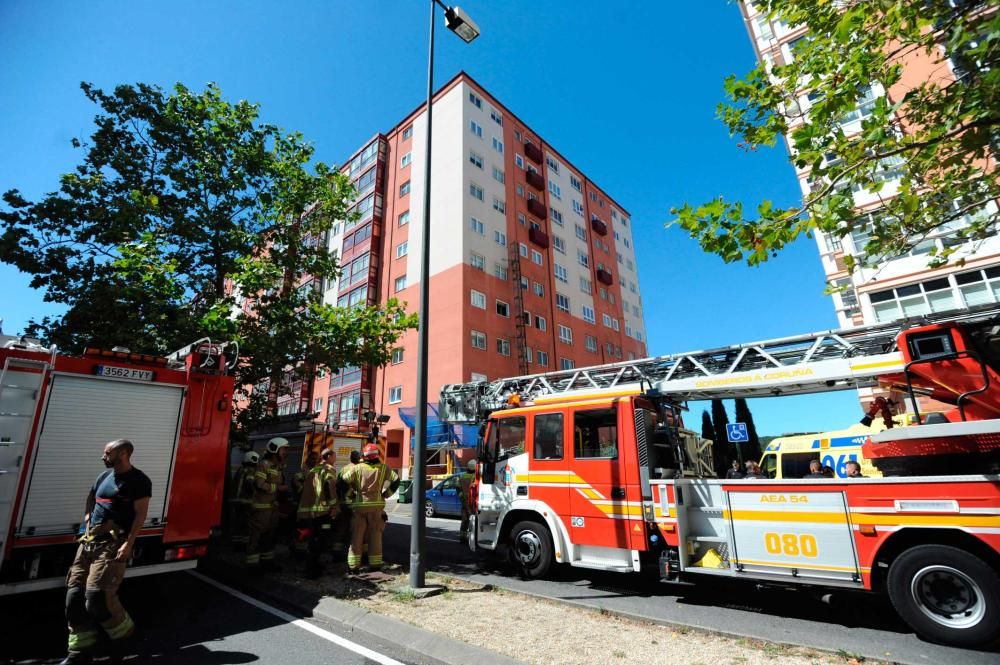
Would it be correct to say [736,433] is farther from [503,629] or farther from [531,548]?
[503,629]

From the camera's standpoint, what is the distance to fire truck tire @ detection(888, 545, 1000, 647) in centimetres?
429

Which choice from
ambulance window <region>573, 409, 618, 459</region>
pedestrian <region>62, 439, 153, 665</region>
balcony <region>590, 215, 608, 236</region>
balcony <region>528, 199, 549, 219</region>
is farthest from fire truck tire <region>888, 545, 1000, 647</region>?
balcony <region>590, 215, 608, 236</region>

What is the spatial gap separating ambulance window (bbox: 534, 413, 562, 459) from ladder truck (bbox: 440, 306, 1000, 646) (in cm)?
2

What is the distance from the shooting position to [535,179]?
36.8 metres

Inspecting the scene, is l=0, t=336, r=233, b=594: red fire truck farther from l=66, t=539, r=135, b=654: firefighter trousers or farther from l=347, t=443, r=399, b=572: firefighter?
l=347, t=443, r=399, b=572: firefighter

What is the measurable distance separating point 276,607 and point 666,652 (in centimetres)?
471

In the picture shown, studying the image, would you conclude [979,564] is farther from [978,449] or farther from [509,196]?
[509,196]

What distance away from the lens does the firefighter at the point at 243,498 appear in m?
7.75

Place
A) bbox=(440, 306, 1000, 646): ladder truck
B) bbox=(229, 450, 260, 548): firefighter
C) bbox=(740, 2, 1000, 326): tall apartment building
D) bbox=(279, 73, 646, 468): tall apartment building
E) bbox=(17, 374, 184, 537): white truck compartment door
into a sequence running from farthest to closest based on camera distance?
bbox=(279, 73, 646, 468): tall apartment building
bbox=(740, 2, 1000, 326): tall apartment building
bbox=(229, 450, 260, 548): firefighter
bbox=(17, 374, 184, 537): white truck compartment door
bbox=(440, 306, 1000, 646): ladder truck

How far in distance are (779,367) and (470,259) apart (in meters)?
23.2

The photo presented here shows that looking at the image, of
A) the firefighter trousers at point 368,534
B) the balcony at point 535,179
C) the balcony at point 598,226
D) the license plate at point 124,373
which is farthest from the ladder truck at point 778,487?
the balcony at point 598,226

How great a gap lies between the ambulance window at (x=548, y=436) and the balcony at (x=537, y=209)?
29.9 metres

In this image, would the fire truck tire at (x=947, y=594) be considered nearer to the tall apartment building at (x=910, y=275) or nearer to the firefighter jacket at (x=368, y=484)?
the firefighter jacket at (x=368, y=484)

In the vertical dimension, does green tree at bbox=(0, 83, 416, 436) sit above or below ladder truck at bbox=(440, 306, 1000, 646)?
above
